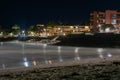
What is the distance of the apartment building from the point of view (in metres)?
161

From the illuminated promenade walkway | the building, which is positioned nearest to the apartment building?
the building

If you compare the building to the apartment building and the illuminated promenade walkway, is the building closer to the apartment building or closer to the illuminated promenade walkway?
the apartment building

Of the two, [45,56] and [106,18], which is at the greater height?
[106,18]

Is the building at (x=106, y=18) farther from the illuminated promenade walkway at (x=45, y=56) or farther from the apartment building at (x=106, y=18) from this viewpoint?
the illuminated promenade walkway at (x=45, y=56)

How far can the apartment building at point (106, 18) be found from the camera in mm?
161125

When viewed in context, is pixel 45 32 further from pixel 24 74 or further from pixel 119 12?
pixel 24 74

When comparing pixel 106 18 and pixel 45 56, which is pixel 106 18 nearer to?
pixel 106 18

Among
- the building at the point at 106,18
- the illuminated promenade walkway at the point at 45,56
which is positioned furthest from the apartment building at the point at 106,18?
the illuminated promenade walkway at the point at 45,56

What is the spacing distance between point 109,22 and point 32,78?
144291 millimetres

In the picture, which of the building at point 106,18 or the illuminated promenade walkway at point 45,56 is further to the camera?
the building at point 106,18

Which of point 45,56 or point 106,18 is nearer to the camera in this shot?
point 45,56

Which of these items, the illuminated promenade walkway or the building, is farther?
the building

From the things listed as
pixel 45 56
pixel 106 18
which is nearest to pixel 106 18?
pixel 106 18

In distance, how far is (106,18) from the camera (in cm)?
16250
